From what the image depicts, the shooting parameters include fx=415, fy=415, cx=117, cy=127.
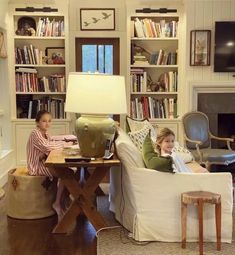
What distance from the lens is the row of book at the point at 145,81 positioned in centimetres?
607

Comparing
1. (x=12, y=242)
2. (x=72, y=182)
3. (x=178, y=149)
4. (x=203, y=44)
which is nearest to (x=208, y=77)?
(x=203, y=44)

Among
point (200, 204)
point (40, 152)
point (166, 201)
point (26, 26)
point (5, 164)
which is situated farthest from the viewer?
point (26, 26)

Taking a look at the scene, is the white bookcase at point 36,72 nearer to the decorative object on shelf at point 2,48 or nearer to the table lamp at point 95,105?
the decorative object on shelf at point 2,48

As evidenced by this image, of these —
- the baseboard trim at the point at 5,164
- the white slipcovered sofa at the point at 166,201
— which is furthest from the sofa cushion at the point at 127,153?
the baseboard trim at the point at 5,164

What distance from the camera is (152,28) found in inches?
235

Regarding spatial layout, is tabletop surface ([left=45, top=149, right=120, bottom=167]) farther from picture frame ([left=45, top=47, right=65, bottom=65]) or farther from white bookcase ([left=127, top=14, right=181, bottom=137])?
picture frame ([left=45, top=47, right=65, bottom=65])

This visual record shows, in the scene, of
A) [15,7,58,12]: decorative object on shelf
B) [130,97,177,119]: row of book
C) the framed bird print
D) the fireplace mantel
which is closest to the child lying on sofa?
the fireplace mantel

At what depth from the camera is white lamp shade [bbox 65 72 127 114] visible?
11.3 ft

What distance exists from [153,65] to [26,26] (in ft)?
6.25

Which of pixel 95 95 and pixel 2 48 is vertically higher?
pixel 2 48

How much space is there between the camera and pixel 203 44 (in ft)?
19.2

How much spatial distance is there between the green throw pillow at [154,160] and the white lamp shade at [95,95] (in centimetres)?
37

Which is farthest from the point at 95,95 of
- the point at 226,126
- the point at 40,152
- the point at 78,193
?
the point at 226,126

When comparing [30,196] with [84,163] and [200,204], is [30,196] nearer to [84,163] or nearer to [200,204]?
[84,163]
